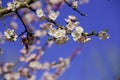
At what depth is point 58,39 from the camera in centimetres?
820

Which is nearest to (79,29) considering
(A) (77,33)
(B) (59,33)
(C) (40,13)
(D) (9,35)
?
(A) (77,33)

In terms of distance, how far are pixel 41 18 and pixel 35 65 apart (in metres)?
3.42

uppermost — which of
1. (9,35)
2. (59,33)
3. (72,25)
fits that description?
(9,35)

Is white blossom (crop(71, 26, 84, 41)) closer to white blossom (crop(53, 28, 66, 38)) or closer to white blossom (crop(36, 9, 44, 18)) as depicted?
white blossom (crop(53, 28, 66, 38))

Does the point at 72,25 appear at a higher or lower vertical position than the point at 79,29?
higher

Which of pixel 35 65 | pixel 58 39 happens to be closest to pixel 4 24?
pixel 58 39

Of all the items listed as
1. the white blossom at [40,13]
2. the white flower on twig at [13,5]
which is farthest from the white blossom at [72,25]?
the white flower on twig at [13,5]

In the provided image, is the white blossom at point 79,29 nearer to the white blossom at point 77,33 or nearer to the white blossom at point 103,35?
the white blossom at point 77,33

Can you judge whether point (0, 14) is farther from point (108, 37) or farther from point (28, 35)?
point (108, 37)

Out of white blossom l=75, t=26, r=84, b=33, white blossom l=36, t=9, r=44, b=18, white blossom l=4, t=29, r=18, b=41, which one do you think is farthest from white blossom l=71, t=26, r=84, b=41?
white blossom l=4, t=29, r=18, b=41

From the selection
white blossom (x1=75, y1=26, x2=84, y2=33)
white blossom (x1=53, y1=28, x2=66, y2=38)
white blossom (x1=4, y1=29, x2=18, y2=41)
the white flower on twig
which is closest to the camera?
the white flower on twig

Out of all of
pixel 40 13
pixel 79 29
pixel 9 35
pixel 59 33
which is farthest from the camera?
pixel 9 35

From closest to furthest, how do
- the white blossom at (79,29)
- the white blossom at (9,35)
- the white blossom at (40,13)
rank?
the white blossom at (79,29) < the white blossom at (40,13) < the white blossom at (9,35)

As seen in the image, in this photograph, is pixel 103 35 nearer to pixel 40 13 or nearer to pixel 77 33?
pixel 77 33
